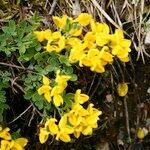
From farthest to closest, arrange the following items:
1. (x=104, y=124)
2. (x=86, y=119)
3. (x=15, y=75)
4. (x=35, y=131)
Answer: (x=104, y=124) → (x=35, y=131) → (x=15, y=75) → (x=86, y=119)

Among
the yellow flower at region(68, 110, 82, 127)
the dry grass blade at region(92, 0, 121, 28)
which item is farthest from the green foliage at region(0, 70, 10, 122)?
the dry grass blade at region(92, 0, 121, 28)

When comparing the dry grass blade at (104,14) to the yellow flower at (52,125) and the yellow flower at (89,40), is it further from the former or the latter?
the yellow flower at (52,125)

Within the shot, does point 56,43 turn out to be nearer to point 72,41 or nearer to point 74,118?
point 72,41

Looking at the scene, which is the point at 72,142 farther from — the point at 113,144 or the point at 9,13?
the point at 9,13

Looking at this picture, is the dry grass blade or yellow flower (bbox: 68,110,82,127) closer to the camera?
yellow flower (bbox: 68,110,82,127)

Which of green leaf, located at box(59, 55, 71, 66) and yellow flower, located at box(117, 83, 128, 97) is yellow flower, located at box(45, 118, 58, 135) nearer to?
green leaf, located at box(59, 55, 71, 66)

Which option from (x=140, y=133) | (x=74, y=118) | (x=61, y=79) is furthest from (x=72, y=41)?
(x=140, y=133)

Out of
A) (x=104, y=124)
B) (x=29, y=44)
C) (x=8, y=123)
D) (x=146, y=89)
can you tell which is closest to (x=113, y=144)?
(x=104, y=124)

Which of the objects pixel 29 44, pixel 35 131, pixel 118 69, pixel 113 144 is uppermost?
pixel 29 44
